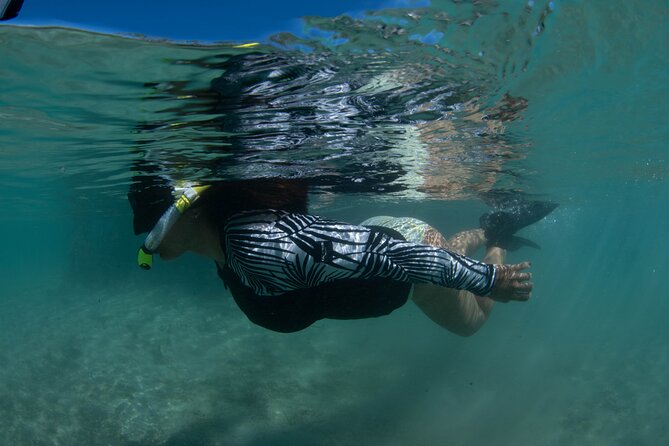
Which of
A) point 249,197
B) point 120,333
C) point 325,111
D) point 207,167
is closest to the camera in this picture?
point 249,197

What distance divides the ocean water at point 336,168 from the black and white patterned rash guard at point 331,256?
7.09 feet

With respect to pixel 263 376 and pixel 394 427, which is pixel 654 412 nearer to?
pixel 394 427

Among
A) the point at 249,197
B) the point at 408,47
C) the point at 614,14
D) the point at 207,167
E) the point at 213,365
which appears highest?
the point at 614,14

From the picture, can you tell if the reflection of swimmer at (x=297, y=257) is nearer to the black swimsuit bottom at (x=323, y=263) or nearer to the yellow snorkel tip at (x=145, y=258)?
the black swimsuit bottom at (x=323, y=263)

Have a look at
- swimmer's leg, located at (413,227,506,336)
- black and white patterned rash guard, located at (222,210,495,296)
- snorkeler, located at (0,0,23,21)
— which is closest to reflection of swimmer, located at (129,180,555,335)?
black and white patterned rash guard, located at (222,210,495,296)

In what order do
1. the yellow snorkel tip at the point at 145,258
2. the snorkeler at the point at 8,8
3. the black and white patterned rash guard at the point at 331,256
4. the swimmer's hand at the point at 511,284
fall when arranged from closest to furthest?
the snorkeler at the point at 8,8
the black and white patterned rash guard at the point at 331,256
the swimmer's hand at the point at 511,284
the yellow snorkel tip at the point at 145,258

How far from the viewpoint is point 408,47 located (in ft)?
16.9

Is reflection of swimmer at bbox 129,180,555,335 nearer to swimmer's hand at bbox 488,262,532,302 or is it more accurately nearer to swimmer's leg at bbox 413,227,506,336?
swimmer's hand at bbox 488,262,532,302

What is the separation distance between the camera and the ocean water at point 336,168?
5.18m

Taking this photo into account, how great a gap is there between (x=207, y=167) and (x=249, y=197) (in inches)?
254

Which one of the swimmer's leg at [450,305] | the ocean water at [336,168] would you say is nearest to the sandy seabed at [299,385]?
the ocean water at [336,168]

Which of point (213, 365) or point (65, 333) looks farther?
point (65, 333)

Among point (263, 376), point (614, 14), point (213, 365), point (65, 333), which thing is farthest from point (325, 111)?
point (65, 333)

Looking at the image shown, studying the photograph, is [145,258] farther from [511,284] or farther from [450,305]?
[450,305]
